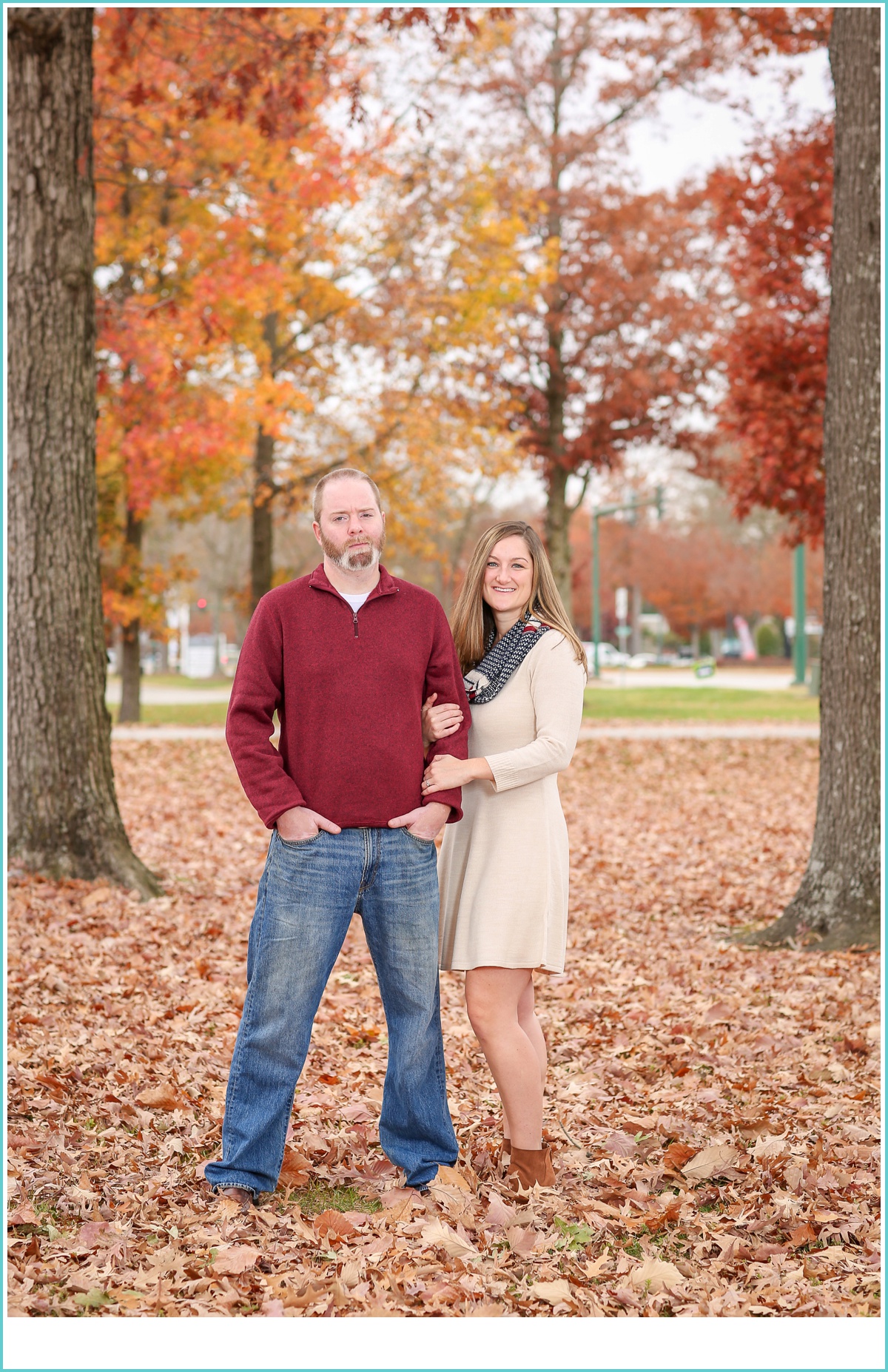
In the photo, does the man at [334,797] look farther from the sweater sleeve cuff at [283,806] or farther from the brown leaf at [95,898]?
the brown leaf at [95,898]

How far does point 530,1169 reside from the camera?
409cm

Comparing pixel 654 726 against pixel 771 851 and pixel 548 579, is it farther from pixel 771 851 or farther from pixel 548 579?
pixel 548 579

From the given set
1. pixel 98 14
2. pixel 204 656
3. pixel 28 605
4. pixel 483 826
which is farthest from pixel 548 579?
pixel 204 656

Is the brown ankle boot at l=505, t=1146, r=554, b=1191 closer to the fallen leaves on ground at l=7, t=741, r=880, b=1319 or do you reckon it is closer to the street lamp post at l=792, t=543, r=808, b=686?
the fallen leaves on ground at l=7, t=741, r=880, b=1319

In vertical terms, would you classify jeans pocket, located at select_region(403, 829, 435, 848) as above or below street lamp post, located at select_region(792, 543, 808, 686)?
below

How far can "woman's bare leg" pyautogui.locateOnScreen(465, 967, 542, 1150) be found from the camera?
13.0ft

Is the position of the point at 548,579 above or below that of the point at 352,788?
above

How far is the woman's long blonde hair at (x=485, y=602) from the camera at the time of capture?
4.08 m

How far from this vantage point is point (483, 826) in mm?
4000

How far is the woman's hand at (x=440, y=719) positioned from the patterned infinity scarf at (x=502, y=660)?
17 cm

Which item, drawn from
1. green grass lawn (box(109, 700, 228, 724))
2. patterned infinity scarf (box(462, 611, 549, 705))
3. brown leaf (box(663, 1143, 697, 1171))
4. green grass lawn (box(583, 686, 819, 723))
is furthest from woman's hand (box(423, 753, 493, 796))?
green grass lawn (box(583, 686, 819, 723))

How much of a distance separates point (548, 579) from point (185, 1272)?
2.30m

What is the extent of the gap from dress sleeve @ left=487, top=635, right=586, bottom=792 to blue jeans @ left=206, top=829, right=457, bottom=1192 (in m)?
0.35

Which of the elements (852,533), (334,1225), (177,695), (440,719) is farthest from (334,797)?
(177,695)
